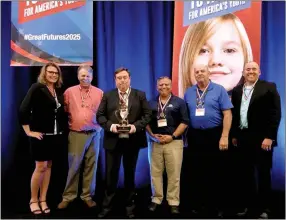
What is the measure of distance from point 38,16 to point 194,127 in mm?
2190

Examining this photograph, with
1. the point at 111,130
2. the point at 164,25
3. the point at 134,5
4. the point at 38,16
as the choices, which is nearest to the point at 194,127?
the point at 111,130

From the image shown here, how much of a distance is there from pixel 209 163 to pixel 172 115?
1.87 ft

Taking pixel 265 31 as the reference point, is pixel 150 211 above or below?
below

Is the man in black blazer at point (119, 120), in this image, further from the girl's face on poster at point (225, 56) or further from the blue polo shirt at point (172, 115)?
the girl's face on poster at point (225, 56)

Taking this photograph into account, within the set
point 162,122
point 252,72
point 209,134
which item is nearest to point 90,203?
point 162,122

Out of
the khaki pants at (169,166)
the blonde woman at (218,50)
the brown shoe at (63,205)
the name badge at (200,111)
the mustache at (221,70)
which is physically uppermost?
the blonde woman at (218,50)

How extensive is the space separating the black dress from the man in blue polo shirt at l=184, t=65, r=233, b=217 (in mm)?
1283

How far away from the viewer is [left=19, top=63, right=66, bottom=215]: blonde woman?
2.83 metres

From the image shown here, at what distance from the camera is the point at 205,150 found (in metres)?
2.88

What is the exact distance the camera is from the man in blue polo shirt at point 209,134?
287 cm

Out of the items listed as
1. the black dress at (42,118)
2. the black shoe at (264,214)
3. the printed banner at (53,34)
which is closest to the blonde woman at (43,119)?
the black dress at (42,118)

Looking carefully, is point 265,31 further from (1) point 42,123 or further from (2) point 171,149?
(1) point 42,123


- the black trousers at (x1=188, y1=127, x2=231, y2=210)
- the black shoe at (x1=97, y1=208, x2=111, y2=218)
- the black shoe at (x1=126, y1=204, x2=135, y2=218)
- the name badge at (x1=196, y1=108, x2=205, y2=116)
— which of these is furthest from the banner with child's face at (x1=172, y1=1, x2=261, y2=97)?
the black shoe at (x1=97, y1=208, x2=111, y2=218)

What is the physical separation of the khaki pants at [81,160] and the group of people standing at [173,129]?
152mm
